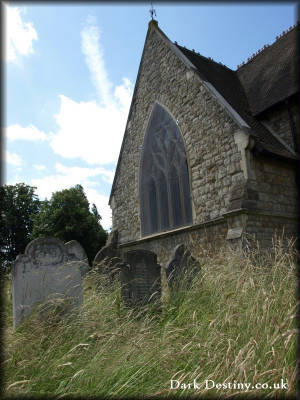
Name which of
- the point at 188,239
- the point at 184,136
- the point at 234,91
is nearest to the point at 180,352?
the point at 188,239

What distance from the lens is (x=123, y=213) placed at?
13.9 m

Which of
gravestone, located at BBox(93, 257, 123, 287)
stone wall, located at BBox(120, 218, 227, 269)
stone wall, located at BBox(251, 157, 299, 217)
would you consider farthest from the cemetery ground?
stone wall, located at BBox(251, 157, 299, 217)

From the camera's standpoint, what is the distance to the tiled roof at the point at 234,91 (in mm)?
9695

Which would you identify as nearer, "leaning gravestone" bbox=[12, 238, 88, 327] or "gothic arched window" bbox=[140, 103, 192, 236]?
"leaning gravestone" bbox=[12, 238, 88, 327]

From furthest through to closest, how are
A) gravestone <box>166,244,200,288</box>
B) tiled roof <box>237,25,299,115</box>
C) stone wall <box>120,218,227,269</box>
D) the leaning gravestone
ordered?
1. tiled roof <box>237,25,299,115</box>
2. stone wall <box>120,218,227,269</box>
3. gravestone <box>166,244,200,288</box>
4. the leaning gravestone

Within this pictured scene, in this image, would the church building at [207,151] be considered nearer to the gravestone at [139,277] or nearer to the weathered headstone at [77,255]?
the gravestone at [139,277]

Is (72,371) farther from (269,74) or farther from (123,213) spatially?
(269,74)

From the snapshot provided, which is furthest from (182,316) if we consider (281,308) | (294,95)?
(294,95)

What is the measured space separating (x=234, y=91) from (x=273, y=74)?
1.42 meters

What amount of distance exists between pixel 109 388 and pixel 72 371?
467 mm

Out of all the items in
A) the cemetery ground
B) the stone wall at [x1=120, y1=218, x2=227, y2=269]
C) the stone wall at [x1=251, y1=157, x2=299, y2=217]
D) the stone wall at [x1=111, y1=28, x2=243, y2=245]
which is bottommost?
the cemetery ground

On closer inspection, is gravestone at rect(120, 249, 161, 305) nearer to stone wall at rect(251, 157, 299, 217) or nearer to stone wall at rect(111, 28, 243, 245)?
stone wall at rect(251, 157, 299, 217)

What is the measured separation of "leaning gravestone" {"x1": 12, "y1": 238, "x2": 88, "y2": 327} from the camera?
468 cm

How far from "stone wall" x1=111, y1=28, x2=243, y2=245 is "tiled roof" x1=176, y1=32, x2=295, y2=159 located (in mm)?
696
